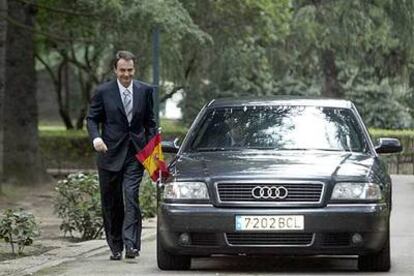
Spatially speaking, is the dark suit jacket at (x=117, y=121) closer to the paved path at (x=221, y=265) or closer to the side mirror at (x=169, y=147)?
the side mirror at (x=169, y=147)

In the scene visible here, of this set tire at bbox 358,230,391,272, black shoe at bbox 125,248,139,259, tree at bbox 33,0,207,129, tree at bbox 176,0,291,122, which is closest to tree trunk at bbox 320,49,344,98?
tree at bbox 176,0,291,122

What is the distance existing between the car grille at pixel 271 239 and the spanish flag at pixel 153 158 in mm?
1007

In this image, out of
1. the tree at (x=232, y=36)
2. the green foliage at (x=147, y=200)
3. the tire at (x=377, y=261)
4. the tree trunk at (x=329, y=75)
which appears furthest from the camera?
the tree trunk at (x=329, y=75)

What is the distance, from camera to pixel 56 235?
15.0 meters

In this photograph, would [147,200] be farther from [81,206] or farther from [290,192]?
[290,192]

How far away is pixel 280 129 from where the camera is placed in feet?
33.4

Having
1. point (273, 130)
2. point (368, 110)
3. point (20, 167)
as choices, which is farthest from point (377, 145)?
point (368, 110)

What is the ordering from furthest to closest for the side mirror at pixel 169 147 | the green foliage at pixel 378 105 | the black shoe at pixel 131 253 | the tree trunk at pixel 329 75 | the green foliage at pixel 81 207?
the green foliage at pixel 378 105 → the tree trunk at pixel 329 75 → the green foliage at pixel 81 207 → the side mirror at pixel 169 147 → the black shoe at pixel 131 253

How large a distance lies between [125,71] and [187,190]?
1.54 metres

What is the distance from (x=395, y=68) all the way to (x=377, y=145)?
28.2 m

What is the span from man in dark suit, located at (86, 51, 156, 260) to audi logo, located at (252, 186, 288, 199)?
4.90ft

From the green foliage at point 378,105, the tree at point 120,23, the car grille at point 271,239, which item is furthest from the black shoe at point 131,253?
the green foliage at point 378,105

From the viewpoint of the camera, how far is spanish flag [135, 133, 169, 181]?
32.1 ft

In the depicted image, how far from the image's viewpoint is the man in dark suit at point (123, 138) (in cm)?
1005
